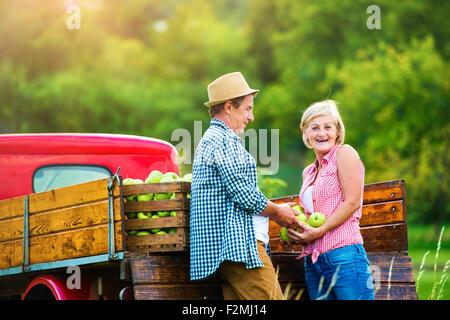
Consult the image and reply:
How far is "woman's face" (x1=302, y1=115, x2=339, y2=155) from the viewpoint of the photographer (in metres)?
5.13

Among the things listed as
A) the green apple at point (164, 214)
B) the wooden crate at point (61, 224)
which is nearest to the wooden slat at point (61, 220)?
the wooden crate at point (61, 224)

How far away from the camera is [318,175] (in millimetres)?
5160

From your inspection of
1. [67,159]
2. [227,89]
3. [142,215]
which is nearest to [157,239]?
[142,215]

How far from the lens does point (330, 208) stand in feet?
16.3

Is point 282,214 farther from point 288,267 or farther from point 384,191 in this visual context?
point 384,191

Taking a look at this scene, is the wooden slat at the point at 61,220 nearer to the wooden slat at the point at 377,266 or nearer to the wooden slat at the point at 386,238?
the wooden slat at the point at 377,266

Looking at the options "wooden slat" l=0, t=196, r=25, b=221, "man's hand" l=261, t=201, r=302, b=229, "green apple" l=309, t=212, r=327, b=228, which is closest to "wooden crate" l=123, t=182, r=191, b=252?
"man's hand" l=261, t=201, r=302, b=229

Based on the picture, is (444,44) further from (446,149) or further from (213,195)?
(213,195)

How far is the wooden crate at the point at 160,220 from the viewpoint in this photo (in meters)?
4.85

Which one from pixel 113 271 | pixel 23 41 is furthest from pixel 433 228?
pixel 113 271

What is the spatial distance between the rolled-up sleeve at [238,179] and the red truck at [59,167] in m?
1.63

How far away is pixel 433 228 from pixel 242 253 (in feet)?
109

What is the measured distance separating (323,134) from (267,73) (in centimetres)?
5633

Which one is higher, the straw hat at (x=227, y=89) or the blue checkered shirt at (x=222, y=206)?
the straw hat at (x=227, y=89)
